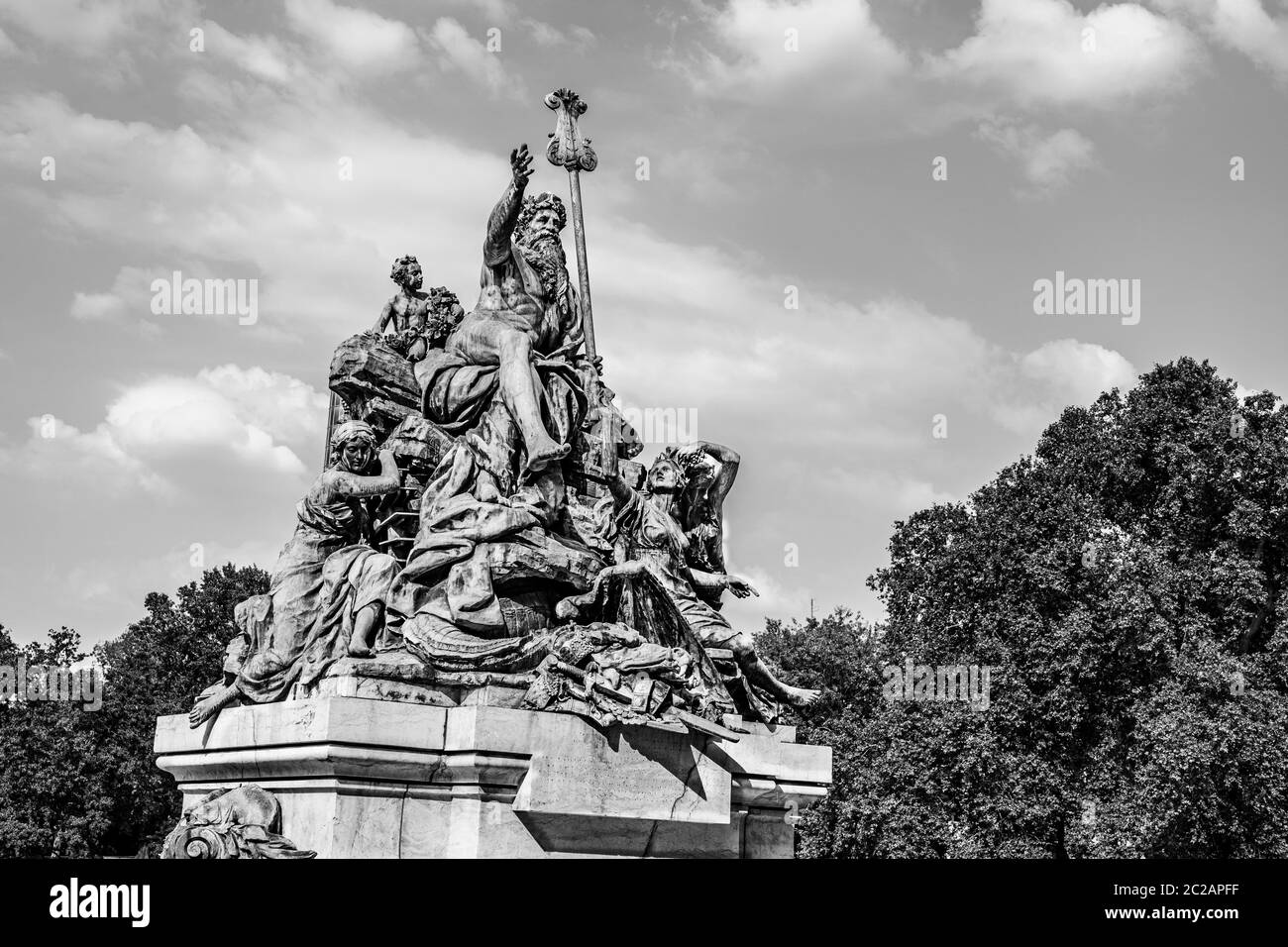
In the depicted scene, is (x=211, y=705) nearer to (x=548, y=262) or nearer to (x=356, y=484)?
(x=356, y=484)

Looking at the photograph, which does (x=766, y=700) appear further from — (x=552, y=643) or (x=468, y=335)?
(x=468, y=335)

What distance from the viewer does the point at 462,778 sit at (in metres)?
10.2

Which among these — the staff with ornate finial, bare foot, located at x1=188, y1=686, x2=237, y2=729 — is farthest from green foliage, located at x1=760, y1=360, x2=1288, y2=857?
bare foot, located at x1=188, y1=686, x2=237, y2=729

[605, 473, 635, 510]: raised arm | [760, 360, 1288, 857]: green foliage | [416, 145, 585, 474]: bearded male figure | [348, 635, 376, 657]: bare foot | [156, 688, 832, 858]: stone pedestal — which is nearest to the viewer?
[156, 688, 832, 858]: stone pedestal

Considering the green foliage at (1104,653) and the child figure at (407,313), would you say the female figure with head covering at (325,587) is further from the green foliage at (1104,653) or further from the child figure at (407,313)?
the green foliage at (1104,653)

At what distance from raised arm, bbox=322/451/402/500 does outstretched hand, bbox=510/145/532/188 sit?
260 cm

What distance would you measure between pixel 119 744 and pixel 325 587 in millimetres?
33352

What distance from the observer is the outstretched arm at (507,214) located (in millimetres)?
12148

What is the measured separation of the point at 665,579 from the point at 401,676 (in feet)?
10.1

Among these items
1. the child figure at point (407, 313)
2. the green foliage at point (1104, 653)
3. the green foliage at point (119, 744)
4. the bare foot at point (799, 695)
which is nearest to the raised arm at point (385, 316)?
the child figure at point (407, 313)

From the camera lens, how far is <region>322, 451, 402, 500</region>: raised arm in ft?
38.7

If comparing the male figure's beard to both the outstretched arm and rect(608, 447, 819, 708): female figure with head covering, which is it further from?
rect(608, 447, 819, 708): female figure with head covering

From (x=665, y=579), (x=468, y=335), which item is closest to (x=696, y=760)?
(x=665, y=579)

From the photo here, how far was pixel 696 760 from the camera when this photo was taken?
10969 millimetres
